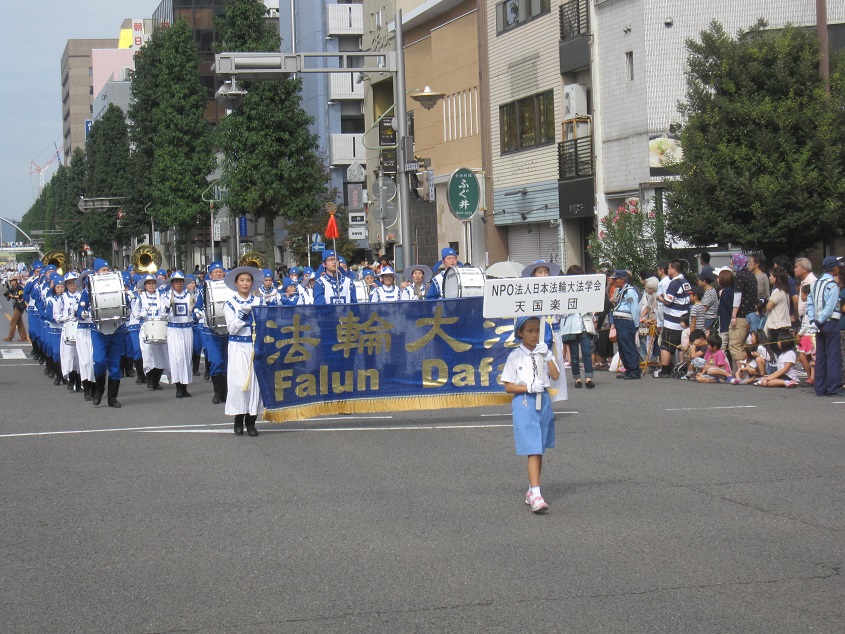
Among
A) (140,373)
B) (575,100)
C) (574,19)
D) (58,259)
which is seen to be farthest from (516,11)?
(140,373)

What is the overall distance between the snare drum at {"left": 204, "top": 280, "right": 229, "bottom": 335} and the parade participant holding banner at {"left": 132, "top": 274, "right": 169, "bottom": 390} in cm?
256

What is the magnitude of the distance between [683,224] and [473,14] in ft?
59.8

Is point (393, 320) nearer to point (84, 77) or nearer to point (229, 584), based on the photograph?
point (229, 584)

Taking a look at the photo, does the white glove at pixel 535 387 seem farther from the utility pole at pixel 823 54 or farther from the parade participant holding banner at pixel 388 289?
the utility pole at pixel 823 54

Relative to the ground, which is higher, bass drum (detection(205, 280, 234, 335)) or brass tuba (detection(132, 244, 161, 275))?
brass tuba (detection(132, 244, 161, 275))

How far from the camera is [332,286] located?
17.9 m

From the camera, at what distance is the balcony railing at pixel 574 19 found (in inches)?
1291

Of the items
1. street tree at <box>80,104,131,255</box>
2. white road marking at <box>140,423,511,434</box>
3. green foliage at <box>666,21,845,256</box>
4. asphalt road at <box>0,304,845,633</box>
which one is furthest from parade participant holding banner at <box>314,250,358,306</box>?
street tree at <box>80,104,131,255</box>

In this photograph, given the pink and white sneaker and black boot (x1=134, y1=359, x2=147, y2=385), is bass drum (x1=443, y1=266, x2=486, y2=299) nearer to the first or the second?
the pink and white sneaker

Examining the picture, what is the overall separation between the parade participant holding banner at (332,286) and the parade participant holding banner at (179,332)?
9.14ft

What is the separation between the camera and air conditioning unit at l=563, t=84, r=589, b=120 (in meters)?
33.6

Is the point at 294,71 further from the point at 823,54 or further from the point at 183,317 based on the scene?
the point at 823,54

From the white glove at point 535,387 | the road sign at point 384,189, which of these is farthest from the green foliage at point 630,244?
the white glove at point 535,387

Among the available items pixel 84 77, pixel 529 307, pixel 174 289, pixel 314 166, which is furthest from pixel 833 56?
pixel 84 77
